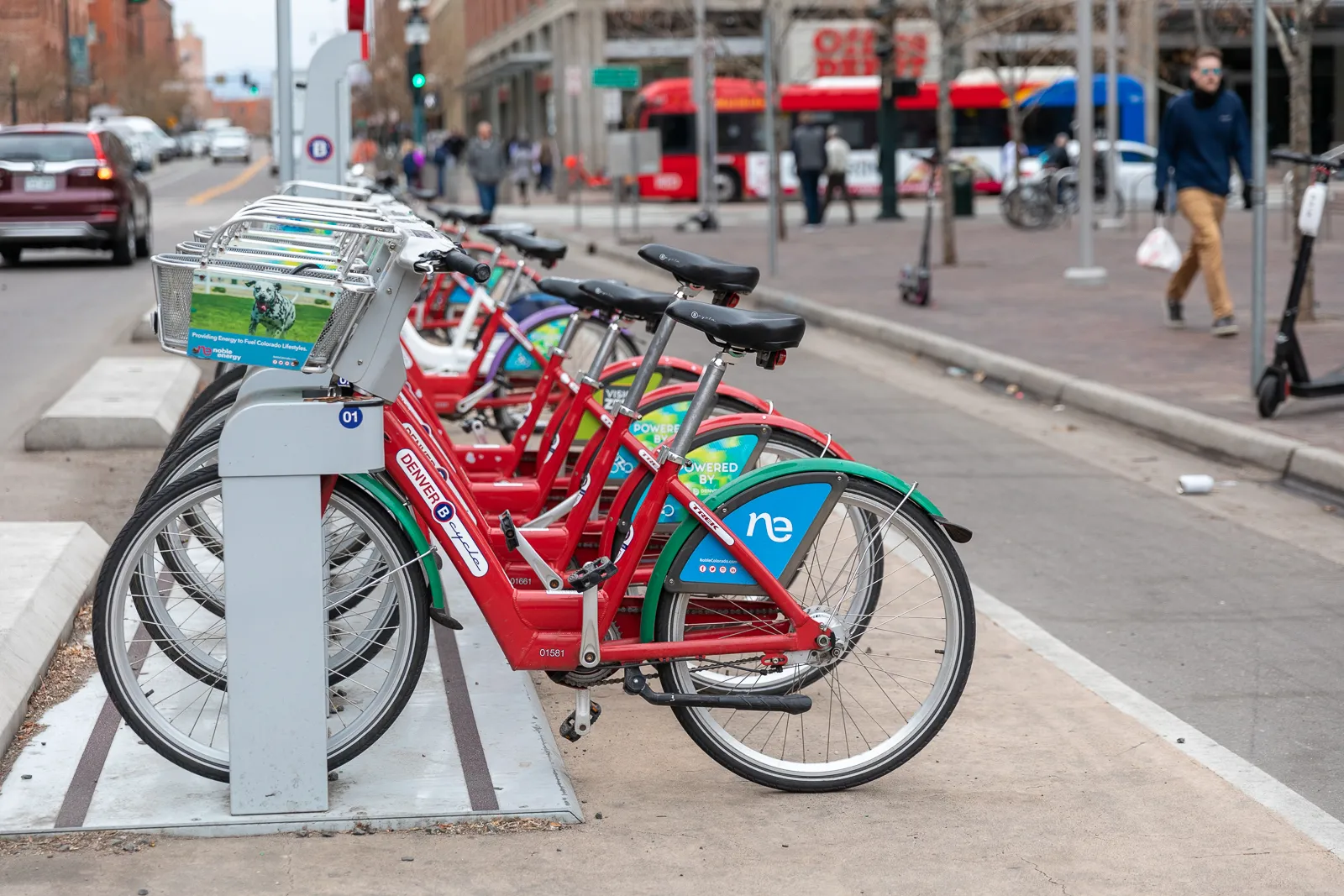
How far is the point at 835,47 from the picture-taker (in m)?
56.2

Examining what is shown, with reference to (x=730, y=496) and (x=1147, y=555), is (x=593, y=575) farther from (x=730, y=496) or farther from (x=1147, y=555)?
(x=1147, y=555)

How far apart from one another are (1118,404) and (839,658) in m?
6.68

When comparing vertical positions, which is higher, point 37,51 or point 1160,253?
point 37,51

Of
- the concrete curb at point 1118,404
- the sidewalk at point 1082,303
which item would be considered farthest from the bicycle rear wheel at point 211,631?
the sidewalk at point 1082,303

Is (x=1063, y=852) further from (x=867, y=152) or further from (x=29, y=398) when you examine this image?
(x=867, y=152)

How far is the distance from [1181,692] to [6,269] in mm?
20316

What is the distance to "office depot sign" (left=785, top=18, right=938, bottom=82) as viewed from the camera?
180ft

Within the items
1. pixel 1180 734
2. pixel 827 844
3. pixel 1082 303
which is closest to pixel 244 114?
pixel 1082 303

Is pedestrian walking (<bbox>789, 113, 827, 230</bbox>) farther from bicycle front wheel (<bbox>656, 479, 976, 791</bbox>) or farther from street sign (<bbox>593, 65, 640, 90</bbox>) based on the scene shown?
bicycle front wheel (<bbox>656, 479, 976, 791</bbox>)

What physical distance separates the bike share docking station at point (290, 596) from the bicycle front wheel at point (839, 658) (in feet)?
1.57


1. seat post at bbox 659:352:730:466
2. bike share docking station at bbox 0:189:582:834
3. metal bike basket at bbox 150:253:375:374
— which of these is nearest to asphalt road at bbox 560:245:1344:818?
seat post at bbox 659:352:730:466

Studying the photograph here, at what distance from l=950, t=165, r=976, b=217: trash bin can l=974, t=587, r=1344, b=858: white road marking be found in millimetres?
27282

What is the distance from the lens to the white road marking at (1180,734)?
13.5ft

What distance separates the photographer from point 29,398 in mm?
11258
